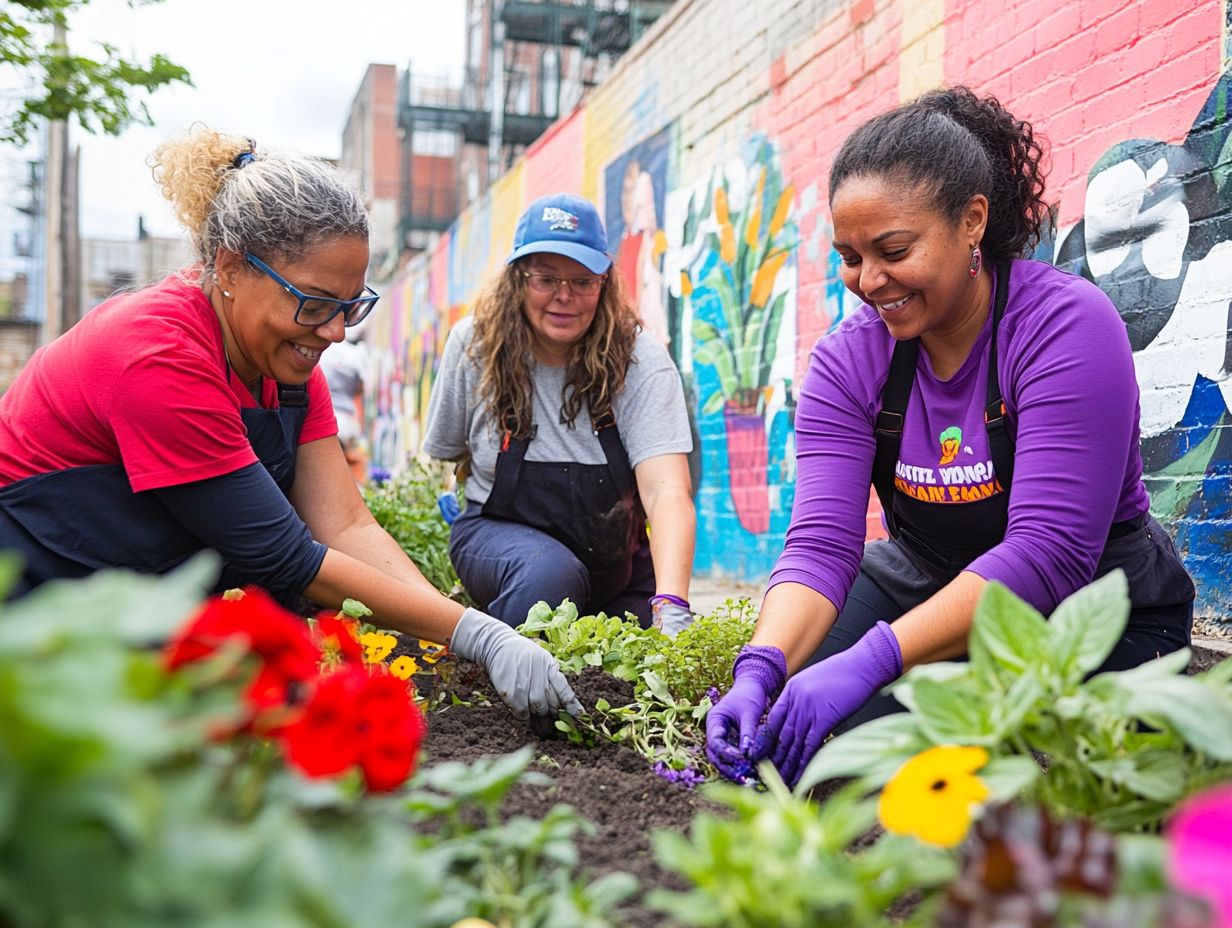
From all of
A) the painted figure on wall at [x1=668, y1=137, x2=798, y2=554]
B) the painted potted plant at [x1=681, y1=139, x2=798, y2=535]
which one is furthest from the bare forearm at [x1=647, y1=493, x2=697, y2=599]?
the painted potted plant at [x1=681, y1=139, x2=798, y2=535]

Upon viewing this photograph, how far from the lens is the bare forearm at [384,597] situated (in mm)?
2305

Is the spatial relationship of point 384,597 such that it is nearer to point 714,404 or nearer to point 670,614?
point 670,614

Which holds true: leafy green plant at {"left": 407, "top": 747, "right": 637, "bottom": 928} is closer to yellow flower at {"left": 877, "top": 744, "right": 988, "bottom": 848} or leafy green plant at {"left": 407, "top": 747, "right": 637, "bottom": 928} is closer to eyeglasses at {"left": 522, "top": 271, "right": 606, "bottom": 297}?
yellow flower at {"left": 877, "top": 744, "right": 988, "bottom": 848}

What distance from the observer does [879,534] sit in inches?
190

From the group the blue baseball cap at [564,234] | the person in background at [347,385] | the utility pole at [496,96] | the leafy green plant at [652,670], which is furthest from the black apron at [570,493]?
the utility pole at [496,96]

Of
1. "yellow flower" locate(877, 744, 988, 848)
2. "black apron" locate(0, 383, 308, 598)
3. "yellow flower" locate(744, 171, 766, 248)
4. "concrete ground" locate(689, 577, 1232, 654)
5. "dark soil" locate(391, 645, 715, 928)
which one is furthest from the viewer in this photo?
"yellow flower" locate(744, 171, 766, 248)

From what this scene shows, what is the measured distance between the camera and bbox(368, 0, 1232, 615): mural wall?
3.12m

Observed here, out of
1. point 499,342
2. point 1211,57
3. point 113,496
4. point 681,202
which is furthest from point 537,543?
point 681,202

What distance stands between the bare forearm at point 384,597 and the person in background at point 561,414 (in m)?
0.92

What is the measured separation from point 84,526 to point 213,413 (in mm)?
459

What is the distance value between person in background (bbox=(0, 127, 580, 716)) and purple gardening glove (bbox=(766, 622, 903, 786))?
0.47 metres

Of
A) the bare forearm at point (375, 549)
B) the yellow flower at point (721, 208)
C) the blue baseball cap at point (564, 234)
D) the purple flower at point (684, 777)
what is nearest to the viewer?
the purple flower at point (684, 777)

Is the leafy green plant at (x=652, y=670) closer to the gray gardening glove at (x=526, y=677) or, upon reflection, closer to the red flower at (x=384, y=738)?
the gray gardening glove at (x=526, y=677)

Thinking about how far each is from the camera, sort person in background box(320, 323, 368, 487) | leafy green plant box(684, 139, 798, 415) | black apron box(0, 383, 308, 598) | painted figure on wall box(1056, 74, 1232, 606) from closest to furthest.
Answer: black apron box(0, 383, 308, 598) → painted figure on wall box(1056, 74, 1232, 606) → leafy green plant box(684, 139, 798, 415) → person in background box(320, 323, 368, 487)
